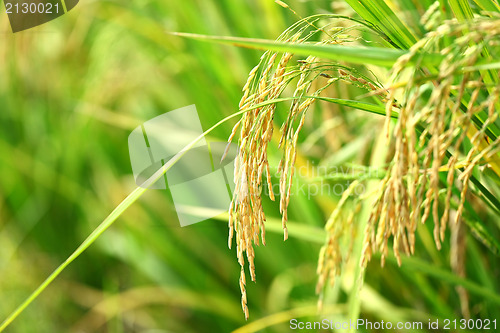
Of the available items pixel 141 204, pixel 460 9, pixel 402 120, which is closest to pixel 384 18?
pixel 460 9

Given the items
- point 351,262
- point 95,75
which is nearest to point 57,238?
point 95,75

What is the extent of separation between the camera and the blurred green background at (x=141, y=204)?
160 centimetres

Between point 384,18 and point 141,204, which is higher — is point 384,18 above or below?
above

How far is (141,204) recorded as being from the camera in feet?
7.63

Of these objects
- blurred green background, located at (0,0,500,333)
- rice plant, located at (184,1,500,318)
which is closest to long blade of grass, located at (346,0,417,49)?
rice plant, located at (184,1,500,318)

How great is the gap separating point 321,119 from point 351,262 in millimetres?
570

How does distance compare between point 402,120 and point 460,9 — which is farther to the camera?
point 460,9

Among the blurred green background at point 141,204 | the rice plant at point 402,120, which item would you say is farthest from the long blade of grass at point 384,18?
the blurred green background at point 141,204

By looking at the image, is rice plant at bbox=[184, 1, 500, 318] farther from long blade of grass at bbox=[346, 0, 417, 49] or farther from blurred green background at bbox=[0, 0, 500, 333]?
blurred green background at bbox=[0, 0, 500, 333]

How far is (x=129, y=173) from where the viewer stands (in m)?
2.52

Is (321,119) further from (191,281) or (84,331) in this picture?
(84,331)

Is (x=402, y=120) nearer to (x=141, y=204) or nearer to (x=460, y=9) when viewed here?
(x=460, y=9)

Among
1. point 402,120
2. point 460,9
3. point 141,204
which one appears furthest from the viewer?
point 141,204

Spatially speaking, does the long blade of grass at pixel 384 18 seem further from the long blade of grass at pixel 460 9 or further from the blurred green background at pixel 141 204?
the blurred green background at pixel 141 204
